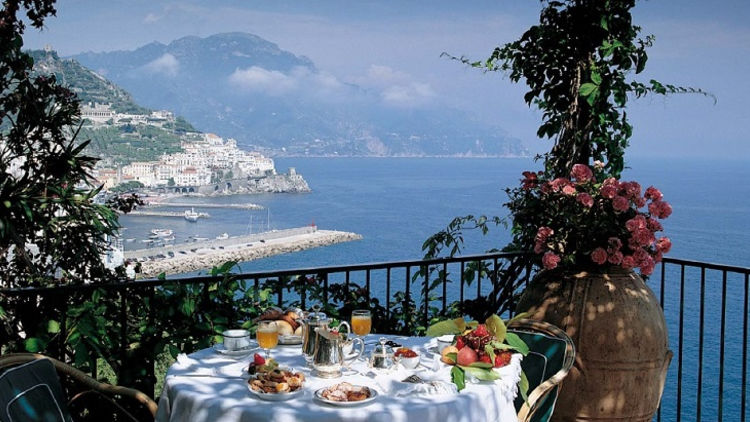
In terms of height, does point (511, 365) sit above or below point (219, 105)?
below

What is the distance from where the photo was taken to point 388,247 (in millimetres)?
43438

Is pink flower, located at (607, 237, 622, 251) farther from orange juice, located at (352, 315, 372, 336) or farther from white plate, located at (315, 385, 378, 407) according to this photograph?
white plate, located at (315, 385, 378, 407)

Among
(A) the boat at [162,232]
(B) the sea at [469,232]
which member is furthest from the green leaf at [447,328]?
(A) the boat at [162,232]

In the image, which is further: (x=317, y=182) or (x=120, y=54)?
(x=120, y=54)

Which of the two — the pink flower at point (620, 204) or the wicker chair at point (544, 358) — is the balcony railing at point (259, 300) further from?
the wicker chair at point (544, 358)

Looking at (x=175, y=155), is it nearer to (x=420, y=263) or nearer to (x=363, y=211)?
(x=363, y=211)

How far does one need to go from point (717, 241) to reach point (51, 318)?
40472 mm

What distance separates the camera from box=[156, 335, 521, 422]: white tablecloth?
179cm

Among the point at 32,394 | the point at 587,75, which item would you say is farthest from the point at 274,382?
the point at 587,75

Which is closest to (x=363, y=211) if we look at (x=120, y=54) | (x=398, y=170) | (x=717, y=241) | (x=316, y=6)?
(x=316, y=6)

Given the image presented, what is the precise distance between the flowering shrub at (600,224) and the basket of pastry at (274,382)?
1.61m

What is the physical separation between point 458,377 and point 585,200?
1552mm

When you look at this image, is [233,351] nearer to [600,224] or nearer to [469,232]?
[600,224]

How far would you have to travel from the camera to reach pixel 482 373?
2041 millimetres
